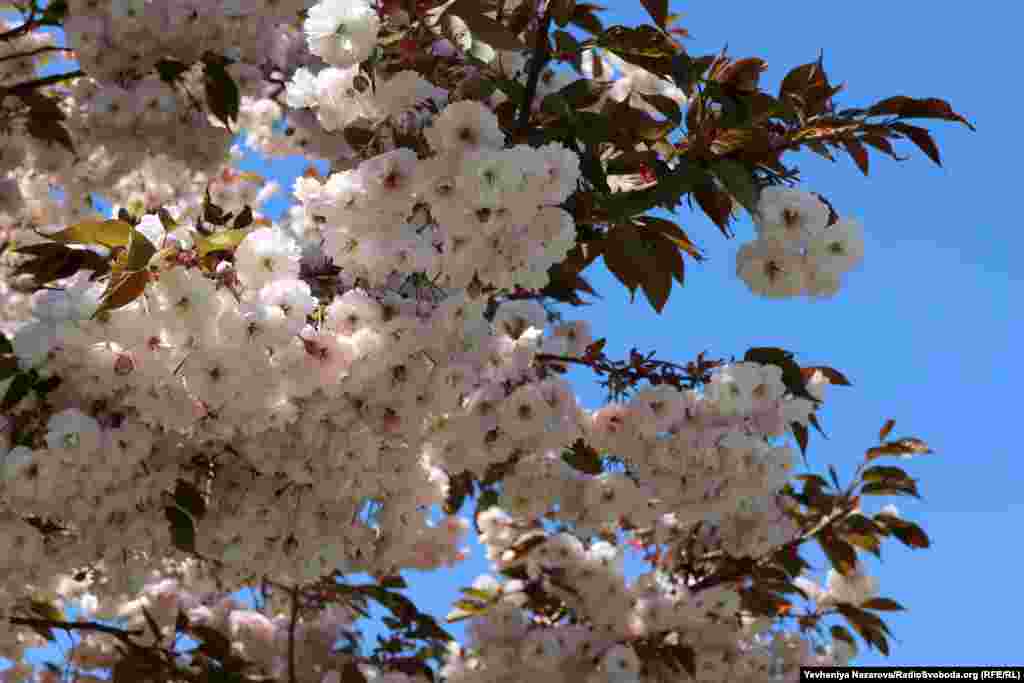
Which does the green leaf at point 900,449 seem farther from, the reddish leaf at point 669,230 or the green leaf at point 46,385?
the green leaf at point 46,385

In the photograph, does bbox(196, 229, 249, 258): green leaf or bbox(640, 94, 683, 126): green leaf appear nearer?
bbox(196, 229, 249, 258): green leaf

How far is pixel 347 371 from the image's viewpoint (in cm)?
194

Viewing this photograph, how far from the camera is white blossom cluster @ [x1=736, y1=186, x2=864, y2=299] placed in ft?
7.34

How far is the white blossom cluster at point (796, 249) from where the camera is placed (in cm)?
224

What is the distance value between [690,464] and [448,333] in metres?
0.93

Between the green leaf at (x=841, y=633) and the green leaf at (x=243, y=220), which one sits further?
the green leaf at (x=841, y=633)

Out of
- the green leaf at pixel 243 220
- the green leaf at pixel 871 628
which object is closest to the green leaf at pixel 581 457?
the green leaf at pixel 243 220

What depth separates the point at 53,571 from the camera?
8.75ft

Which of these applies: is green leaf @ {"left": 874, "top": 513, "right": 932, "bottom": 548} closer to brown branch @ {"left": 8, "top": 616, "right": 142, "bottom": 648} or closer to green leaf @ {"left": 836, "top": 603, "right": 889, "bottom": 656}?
green leaf @ {"left": 836, "top": 603, "right": 889, "bottom": 656}

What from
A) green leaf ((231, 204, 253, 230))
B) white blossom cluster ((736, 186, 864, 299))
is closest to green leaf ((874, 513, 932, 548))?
white blossom cluster ((736, 186, 864, 299))

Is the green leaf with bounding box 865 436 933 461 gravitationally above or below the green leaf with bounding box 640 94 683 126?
above

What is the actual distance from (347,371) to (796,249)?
1025 millimetres

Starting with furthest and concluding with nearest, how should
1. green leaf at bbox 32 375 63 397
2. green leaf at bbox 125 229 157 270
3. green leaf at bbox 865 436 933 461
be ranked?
green leaf at bbox 865 436 933 461 < green leaf at bbox 32 375 63 397 < green leaf at bbox 125 229 157 270

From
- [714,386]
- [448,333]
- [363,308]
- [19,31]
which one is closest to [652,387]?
[714,386]
